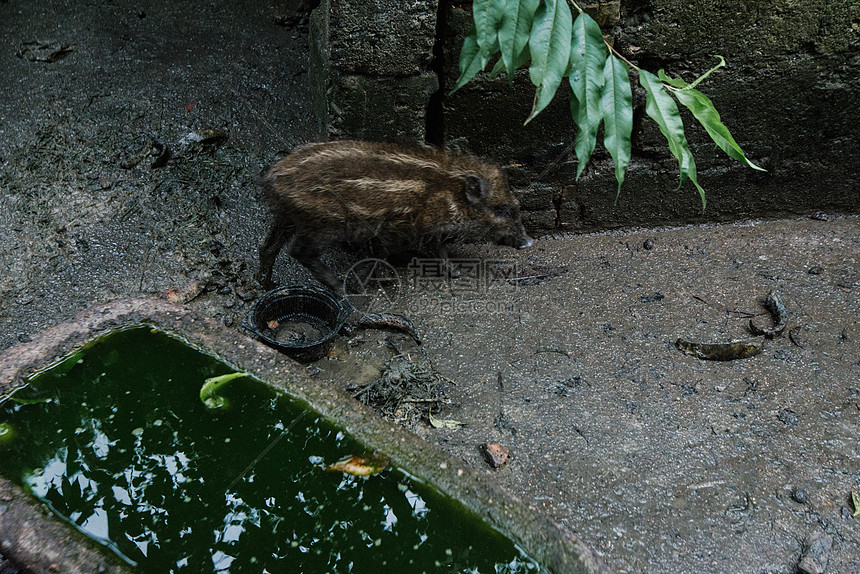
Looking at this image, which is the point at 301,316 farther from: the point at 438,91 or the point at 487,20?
the point at 487,20

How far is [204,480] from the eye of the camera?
247 centimetres

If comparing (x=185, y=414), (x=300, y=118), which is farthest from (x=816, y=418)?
(x=300, y=118)

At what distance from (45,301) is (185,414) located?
69.8 inches

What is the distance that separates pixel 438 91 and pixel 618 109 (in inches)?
58.2

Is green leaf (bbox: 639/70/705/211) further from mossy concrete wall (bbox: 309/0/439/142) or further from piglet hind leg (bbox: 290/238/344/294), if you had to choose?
piglet hind leg (bbox: 290/238/344/294)

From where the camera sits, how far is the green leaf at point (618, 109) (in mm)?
2691

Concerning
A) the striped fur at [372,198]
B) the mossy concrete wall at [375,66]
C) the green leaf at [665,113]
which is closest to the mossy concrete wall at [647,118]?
the mossy concrete wall at [375,66]

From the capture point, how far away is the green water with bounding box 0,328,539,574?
223 centimetres

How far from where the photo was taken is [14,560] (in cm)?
205

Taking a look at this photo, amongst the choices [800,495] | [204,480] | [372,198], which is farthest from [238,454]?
[800,495]

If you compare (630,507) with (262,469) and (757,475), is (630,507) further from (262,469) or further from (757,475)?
(262,469)

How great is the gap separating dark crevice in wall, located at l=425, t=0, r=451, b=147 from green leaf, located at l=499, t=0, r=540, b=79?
1082 millimetres
